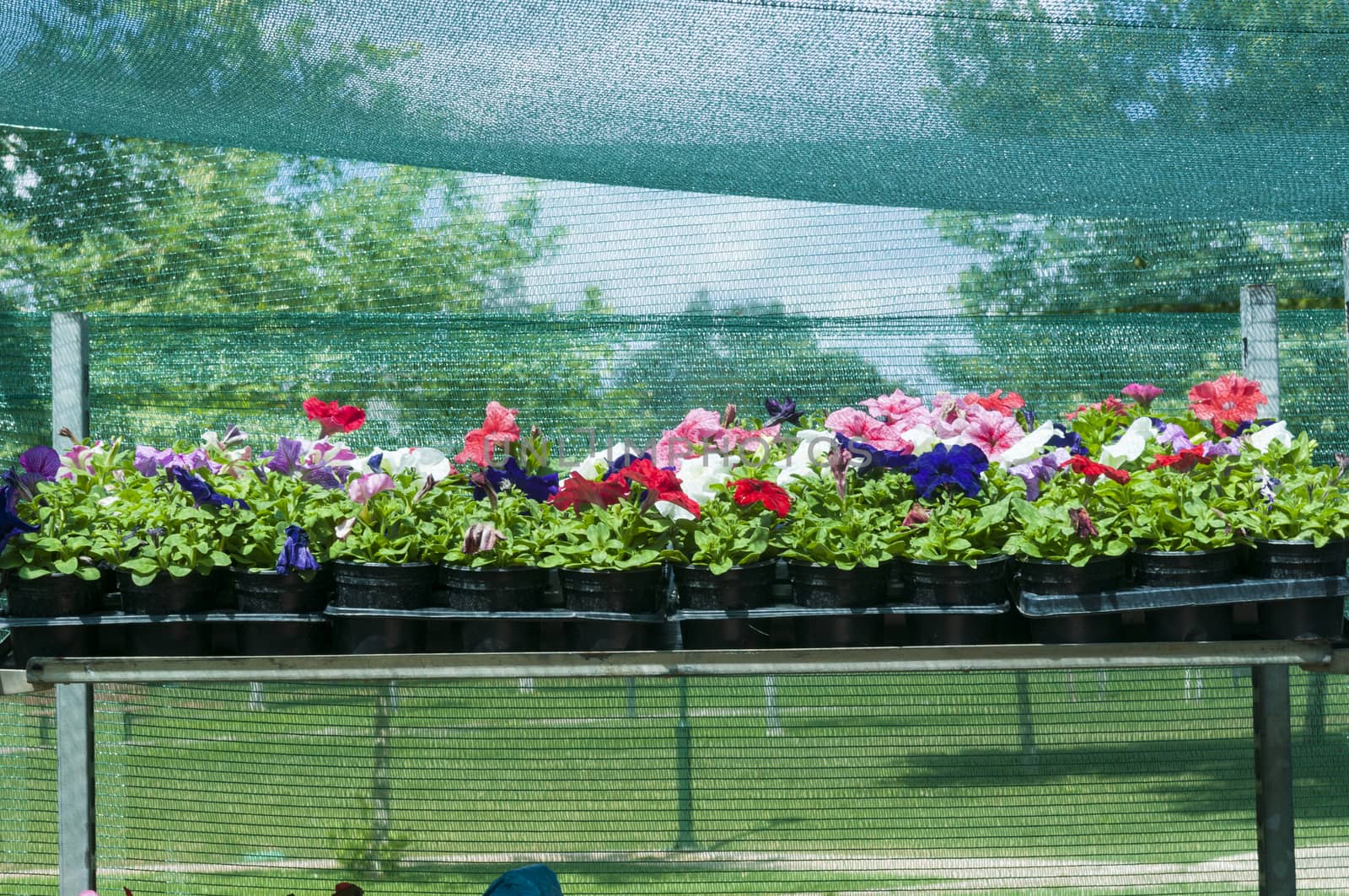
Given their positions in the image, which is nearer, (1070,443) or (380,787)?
(1070,443)

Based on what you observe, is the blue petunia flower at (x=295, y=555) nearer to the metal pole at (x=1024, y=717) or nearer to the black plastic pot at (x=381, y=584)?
the black plastic pot at (x=381, y=584)

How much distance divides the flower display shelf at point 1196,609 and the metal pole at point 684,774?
1789 millimetres

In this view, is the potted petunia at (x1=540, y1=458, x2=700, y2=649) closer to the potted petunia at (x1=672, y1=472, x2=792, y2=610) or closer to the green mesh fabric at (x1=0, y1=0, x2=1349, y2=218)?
the potted petunia at (x1=672, y1=472, x2=792, y2=610)

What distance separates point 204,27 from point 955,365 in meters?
1.93

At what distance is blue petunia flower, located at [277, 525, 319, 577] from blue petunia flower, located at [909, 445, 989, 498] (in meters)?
0.88

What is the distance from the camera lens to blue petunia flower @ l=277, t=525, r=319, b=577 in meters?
1.64

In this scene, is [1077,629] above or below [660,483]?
below

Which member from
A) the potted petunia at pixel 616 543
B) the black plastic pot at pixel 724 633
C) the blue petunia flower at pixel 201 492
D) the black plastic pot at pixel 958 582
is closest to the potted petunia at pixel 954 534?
the black plastic pot at pixel 958 582

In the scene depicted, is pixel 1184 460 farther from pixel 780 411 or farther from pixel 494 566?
pixel 494 566

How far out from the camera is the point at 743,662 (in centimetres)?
155

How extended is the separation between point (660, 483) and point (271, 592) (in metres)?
0.59

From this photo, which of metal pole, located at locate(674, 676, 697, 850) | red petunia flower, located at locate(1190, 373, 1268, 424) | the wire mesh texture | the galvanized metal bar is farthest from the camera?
metal pole, located at locate(674, 676, 697, 850)

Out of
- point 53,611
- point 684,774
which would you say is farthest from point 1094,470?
point 684,774

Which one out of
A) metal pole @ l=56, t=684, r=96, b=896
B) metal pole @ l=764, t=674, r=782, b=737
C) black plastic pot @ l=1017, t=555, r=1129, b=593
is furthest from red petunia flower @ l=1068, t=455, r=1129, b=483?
metal pole @ l=56, t=684, r=96, b=896
